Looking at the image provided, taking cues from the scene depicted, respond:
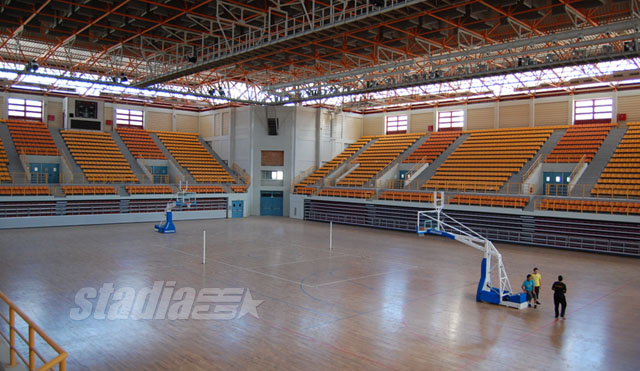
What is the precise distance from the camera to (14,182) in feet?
98.3

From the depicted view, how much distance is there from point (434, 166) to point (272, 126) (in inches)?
525

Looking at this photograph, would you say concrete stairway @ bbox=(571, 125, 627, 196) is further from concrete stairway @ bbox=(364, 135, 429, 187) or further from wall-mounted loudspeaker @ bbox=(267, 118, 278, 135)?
wall-mounted loudspeaker @ bbox=(267, 118, 278, 135)

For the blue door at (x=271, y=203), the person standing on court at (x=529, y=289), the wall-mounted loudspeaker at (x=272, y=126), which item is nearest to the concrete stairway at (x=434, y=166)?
the blue door at (x=271, y=203)

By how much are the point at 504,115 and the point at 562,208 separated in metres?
14.5

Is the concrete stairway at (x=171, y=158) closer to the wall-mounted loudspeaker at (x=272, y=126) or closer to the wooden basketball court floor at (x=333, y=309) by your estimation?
the wall-mounted loudspeaker at (x=272, y=126)

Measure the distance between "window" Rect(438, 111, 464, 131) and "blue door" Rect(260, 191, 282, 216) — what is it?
573 inches

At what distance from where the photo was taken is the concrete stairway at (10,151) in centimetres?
3134

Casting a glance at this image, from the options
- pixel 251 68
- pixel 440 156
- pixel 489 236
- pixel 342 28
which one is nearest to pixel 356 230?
pixel 489 236

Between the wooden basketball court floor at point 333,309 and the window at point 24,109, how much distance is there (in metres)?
17.4

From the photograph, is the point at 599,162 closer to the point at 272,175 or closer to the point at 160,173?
the point at 272,175

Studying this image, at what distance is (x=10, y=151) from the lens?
3250 cm

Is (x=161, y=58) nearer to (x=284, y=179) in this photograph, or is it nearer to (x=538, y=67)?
(x=284, y=179)

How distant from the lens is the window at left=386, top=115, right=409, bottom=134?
139 ft

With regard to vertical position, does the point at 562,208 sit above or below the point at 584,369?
above
